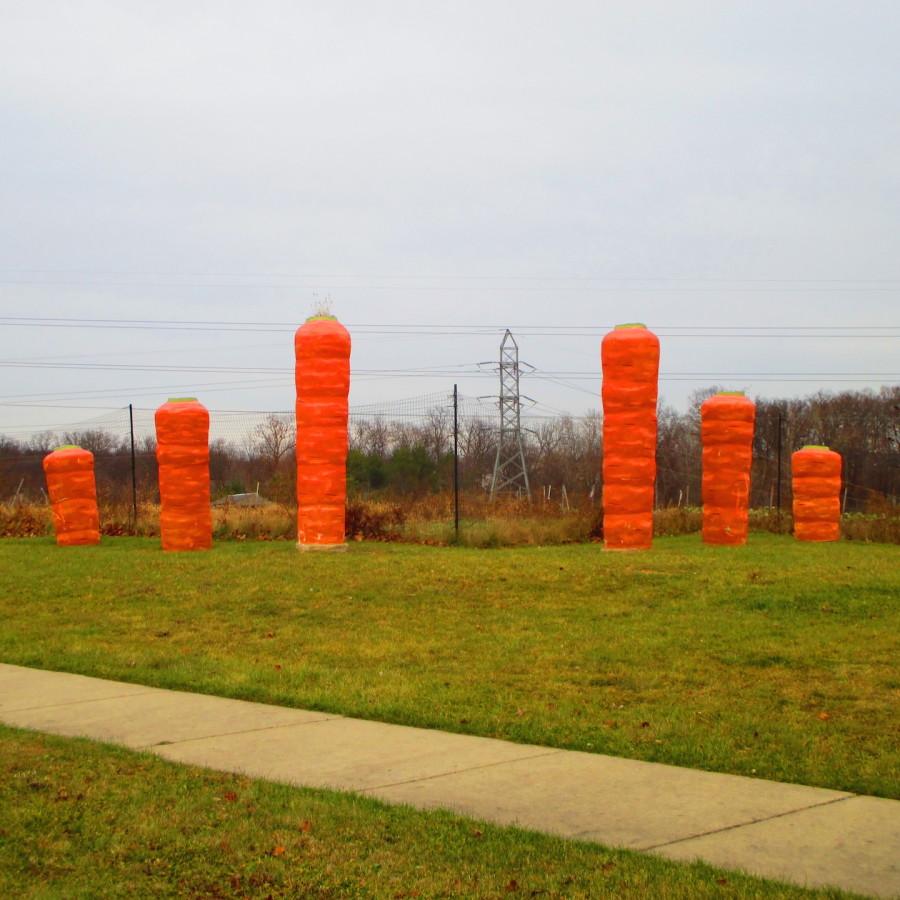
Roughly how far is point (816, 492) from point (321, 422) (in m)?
8.87

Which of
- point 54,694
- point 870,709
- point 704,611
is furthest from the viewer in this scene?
point 704,611

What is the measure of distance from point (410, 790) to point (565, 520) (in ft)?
54.0

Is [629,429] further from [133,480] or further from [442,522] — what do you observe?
[133,480]

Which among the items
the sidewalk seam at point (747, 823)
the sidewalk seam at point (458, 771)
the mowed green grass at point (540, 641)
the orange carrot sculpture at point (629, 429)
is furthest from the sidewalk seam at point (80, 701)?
the orange carrot sculpture at point (629, 429)

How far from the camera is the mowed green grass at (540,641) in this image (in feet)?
22.1

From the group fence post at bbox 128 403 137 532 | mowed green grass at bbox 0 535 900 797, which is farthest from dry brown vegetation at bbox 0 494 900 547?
mowed green grass at bbox 0 535 900 797

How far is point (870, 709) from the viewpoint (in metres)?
7.10

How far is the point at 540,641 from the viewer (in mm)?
9742

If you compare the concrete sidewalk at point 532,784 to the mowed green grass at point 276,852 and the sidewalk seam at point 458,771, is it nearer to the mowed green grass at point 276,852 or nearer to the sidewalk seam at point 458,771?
the sidewalk seam at point 458,771

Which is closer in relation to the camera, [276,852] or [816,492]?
[276,852]

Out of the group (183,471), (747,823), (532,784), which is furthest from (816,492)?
(747,823)

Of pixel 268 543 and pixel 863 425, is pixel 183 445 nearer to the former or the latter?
pixel 268 543

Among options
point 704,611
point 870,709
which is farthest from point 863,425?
point 870,709

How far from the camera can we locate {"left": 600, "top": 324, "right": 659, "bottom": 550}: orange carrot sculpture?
16453mm
